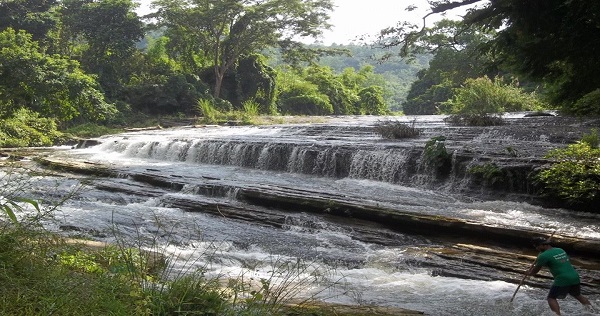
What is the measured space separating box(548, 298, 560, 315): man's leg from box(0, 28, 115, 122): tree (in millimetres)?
16276

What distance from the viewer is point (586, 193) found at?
31.7ft

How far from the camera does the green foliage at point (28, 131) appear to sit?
66.4 feet

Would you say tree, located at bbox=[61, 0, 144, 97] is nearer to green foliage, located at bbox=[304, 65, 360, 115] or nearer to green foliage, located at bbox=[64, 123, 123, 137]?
green foliage, located at bbox=[64, 123, 123, 137]

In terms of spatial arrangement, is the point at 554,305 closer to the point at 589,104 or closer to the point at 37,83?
the point at 589,104

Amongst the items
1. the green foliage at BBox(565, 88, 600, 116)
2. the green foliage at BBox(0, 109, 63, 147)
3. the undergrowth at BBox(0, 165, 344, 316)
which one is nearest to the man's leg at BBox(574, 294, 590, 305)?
the undergrowth at BBox(0, 165, 344, 316)

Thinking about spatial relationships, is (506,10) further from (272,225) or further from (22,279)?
(22,279)

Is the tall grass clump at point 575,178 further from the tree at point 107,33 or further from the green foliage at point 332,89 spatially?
the green foliage at point 332,89

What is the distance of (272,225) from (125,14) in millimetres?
27714

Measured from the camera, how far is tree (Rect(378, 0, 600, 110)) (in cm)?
800

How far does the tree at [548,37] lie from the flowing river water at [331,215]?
2.24 meters

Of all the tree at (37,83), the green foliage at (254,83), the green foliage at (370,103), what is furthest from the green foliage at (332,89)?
the tree at (37,83)

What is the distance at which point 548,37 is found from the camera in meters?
8.71

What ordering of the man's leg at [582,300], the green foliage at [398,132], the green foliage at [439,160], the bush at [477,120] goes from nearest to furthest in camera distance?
the man's leg at [582,300]
the green foliage at [439,160]
the green foliage at [398,132]
the bush at [477,120]

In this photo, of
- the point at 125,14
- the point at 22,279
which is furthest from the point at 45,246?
the point at 125,14
